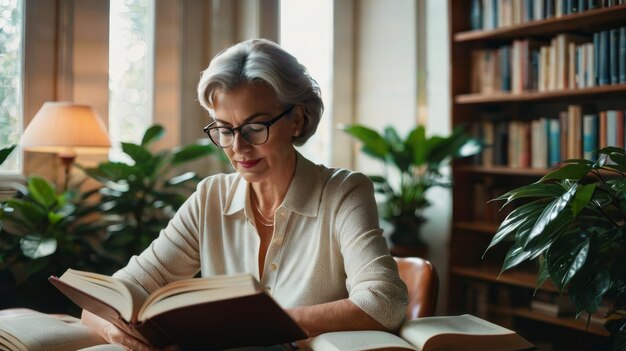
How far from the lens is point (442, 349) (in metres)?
1.15

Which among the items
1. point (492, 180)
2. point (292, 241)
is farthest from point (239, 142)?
point (492, 180)

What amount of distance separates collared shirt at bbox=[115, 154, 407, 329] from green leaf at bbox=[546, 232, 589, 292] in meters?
0.31

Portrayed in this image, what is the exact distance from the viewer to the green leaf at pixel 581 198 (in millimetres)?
1235

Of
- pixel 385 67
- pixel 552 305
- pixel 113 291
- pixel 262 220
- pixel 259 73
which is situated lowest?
pixel 552 305

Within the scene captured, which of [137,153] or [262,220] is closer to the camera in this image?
[262,220]

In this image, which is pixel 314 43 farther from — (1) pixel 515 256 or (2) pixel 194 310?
(2) pixel 194 310

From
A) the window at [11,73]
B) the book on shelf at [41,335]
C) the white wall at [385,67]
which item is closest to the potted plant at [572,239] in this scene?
the book on shelf at [41,335]

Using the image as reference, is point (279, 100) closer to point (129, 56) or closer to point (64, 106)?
point (64, 106)

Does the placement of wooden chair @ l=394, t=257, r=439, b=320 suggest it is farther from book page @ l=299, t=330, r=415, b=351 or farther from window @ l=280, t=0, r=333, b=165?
window @ l=280, t=0, r=333, b=165

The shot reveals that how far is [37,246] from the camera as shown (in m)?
2.36

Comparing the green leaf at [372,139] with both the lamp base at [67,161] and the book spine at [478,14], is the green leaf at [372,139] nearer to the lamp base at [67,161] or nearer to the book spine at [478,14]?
the book spine at [478,14]

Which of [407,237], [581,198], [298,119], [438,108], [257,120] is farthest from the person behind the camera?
[438,108]

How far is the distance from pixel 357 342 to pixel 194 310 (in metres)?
0.29

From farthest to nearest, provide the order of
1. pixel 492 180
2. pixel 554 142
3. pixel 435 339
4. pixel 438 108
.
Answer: pixel 438 108
pixel 492 180
pixel 554 142
pixel 435 339
